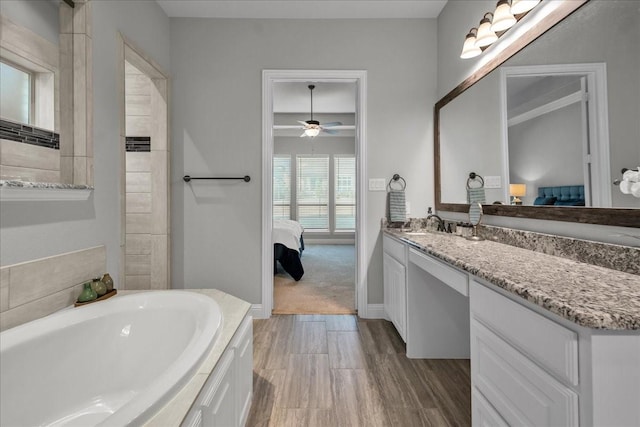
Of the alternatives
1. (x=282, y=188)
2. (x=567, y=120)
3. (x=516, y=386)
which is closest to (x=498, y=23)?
(x=567, y=120)

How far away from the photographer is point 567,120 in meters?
1.33

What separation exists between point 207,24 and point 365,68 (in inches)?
60.4

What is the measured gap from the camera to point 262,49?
2.75m

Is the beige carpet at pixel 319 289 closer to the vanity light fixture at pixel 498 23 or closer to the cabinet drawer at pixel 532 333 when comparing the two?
the cabinet drawer at pixel 532 333

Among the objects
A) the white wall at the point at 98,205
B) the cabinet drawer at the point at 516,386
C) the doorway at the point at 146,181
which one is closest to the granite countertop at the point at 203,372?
the white wall at the point at 98,205

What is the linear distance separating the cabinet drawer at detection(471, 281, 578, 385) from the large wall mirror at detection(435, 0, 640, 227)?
0.65 meters

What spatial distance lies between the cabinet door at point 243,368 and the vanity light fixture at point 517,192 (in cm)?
165

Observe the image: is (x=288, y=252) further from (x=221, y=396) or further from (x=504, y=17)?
(x=504, y=17)

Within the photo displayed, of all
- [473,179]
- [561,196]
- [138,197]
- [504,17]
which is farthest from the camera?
[138,197]

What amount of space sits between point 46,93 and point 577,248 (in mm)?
2701

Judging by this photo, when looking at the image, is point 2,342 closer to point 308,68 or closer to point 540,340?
point 540,340

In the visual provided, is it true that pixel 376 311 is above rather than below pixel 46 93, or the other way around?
below

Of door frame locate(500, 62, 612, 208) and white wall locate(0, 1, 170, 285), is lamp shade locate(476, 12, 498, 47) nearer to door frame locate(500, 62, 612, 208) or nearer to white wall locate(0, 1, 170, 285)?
door frame locate(500, 62, 612, 208)

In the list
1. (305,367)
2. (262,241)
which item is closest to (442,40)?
(262,241)
